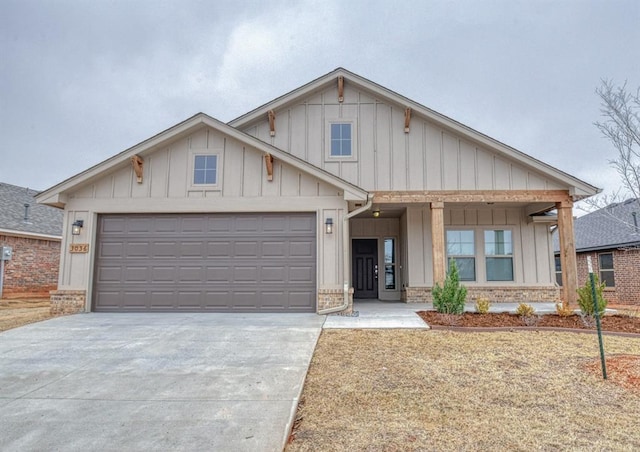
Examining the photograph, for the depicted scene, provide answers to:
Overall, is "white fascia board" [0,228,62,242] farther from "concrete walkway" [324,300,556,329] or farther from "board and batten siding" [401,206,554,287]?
"board and batten siding" [401,206,554,287]


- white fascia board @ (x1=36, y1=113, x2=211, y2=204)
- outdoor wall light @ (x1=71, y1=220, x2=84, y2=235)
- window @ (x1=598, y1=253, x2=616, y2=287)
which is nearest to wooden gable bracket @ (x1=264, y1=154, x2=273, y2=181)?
white fascia board @ (x1=36, y1=113, x2=211, y2=204)

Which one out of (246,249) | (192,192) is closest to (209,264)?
(246,249)

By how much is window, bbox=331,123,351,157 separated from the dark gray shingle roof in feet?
41.1

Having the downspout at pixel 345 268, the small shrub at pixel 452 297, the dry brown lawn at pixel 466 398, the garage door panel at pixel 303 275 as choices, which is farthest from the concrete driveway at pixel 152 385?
the small shrub at pixel 452 297

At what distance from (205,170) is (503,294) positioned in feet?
30.1

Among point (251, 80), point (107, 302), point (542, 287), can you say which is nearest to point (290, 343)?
point (107, 302)

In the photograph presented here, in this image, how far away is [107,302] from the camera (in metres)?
9.12

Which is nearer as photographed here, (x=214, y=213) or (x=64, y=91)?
(x=214, y=213)

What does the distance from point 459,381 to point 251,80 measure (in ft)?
93.9

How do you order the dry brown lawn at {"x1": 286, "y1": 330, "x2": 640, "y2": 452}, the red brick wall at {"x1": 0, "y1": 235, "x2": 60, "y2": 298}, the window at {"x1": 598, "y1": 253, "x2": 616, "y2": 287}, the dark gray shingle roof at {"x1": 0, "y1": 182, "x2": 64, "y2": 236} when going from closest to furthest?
the dry brown lawn at {"x1": 286, "y1": 330, "x2": 640, "y2": 452}, the window at {"x1": 598, "y1": 253, "x2": 616, "y2": 287}, the red brick wall at {"x1": 0, "y1": 235, "x2": 60, "y2": 298}, the dark gray shingle roof at {"x1": 0, "y1": 182, "x2": 64, "y2": 236}

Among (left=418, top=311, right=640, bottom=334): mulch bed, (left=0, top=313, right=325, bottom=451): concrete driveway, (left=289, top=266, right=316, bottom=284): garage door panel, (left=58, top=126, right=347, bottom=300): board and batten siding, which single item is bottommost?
(left=0, top=313, right=325, bottom=451): concrete driveway

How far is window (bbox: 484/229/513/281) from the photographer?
11.7m

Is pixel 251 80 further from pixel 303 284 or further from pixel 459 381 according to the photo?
pixel 459 381

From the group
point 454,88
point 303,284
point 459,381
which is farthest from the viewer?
point 454,88
